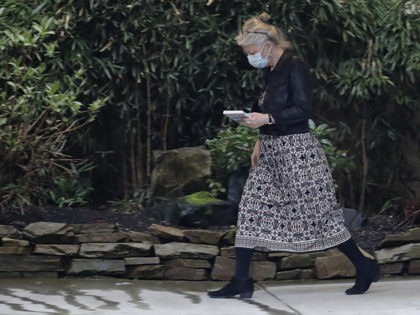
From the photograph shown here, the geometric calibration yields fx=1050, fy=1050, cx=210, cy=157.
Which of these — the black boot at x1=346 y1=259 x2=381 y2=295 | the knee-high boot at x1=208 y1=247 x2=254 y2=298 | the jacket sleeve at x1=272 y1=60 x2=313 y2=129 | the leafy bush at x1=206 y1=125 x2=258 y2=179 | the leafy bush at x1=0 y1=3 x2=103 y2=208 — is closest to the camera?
the jacket sleeve at x1=272 y1=60 x2=313 y2=129

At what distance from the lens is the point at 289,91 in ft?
21.7

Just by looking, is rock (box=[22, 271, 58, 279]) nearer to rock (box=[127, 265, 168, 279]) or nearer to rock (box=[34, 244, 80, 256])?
rock (box=[34, 244, 80, 256])

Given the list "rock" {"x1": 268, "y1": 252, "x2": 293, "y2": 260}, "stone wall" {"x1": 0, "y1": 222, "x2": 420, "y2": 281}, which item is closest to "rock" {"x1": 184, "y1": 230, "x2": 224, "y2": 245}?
"stone wall" {"x1": 0, "y1": 222, "x2": 420, "y2": 281}

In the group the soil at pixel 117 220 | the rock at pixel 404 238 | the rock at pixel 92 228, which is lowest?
the rock at pixel 92 228

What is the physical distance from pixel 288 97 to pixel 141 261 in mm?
1615

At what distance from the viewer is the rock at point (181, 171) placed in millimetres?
7715

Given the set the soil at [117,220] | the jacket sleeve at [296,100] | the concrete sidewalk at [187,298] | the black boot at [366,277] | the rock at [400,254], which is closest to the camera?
the concrete sidewalk at [187,298]

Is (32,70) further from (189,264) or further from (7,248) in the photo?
(189,264)

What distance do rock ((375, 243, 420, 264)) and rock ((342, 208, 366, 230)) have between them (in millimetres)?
468

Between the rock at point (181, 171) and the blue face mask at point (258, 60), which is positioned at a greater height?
the blue face mask at point (258, 60)

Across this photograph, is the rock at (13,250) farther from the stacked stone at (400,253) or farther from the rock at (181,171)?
the stacked stone at (400,253)

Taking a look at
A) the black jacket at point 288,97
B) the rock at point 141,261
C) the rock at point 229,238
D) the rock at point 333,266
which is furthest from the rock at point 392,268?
the rock at point 141,261

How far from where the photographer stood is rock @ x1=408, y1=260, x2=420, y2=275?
7406 mm

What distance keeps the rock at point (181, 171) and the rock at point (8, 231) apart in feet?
3.69
